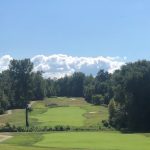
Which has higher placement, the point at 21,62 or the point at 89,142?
the point at 21,62

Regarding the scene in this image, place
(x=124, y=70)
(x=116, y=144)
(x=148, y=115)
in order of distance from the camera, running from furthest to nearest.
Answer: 1. (x=124, y=70)
2. (x=148, y=115)
3. (x=116, y=144)

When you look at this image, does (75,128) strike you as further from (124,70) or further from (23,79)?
(23,79)

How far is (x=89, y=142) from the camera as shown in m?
58.8

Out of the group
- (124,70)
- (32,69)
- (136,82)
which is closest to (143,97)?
(136,82)

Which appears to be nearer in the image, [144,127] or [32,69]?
[144,127]

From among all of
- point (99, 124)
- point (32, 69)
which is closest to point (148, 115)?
point (99, 124)

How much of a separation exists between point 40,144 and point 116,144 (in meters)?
9.43

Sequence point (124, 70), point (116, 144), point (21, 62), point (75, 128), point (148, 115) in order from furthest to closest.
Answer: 1. point (21, 62)
2. point (124, 70)
3. point (148, 115)
4. point (75, 128)
5. point (116, 144)

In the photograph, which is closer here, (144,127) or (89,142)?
(89,142)

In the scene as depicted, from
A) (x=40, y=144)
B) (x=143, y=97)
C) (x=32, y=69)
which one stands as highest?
(x=32, y=69)

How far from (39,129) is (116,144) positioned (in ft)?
109

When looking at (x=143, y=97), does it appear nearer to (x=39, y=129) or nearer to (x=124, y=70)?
(x=124, y=70)

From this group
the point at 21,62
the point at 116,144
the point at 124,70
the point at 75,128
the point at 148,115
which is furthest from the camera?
the point at 21,62

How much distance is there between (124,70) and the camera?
321 feet
